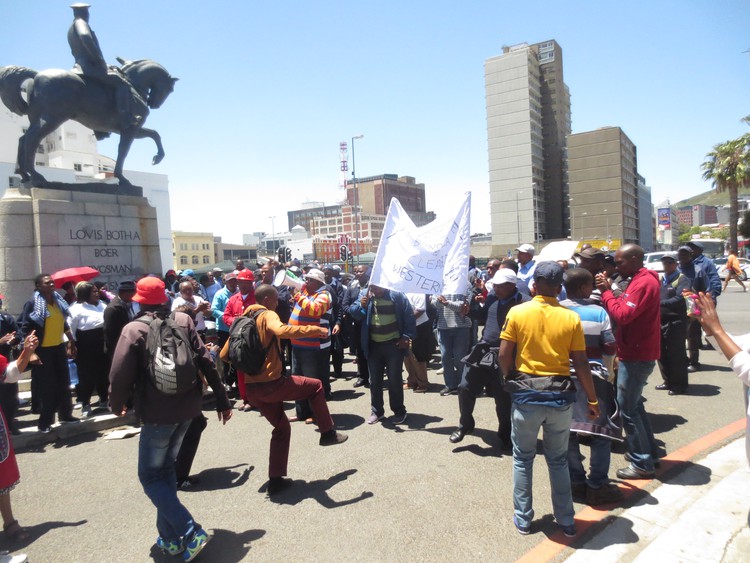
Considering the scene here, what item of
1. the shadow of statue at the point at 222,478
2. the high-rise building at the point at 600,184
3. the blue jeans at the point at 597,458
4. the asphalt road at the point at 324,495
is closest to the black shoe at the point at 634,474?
the asphalt road at the point at 324,495

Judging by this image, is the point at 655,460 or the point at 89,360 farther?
the point at 89,360

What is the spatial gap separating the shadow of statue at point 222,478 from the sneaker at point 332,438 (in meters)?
0.76

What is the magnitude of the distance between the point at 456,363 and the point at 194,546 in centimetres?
478

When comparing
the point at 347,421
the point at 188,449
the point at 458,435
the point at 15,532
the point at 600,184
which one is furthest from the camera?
the point at 600,184

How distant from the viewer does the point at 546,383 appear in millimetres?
3314

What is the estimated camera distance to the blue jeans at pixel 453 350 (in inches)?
281

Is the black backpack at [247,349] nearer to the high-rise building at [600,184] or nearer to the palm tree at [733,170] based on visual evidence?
the palm tree at [733,170]

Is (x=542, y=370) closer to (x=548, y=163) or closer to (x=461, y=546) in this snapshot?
(x=461, y=546)

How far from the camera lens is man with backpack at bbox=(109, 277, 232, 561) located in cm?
324

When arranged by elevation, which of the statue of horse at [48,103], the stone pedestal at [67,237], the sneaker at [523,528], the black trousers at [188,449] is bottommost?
the sneaker at [523,528]

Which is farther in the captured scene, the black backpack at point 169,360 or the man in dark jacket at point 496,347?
the man in dark jacket at point 496,347

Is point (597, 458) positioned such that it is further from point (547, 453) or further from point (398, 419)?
point (398, 419)

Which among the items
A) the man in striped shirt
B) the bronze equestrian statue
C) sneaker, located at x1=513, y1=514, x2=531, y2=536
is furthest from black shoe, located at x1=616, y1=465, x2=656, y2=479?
the bronze equestrian statue

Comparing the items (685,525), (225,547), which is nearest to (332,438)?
(225,547)
